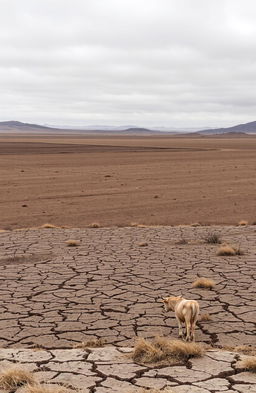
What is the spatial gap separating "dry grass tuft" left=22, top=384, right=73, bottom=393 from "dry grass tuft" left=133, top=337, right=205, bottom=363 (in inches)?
45.5

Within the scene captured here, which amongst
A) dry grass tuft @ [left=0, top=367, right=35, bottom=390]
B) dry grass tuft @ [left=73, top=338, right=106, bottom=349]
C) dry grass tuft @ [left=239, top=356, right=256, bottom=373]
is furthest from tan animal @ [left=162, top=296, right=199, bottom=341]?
dry grass tuft @ [left=0, top=367, right=35, bottom=390]

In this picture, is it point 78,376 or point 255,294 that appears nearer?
point 78,376

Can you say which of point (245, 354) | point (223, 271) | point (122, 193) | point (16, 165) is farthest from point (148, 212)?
point (16, 165)

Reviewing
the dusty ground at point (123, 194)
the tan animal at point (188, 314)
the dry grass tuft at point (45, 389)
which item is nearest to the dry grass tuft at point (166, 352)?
the tan animal at point (188, 314)

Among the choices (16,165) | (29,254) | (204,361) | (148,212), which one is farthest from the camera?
(16,165)

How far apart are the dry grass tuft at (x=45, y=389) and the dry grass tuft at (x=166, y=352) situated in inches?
45.5

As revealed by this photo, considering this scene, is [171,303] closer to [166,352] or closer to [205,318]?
[205,318]

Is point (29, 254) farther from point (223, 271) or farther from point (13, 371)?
point (13, 371)

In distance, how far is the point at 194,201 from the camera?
2309cm

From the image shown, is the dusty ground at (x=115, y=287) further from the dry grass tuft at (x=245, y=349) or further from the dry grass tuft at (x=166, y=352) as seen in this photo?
the dry grass tuft at (x=166, y=352)

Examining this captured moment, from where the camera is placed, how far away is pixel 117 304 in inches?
339

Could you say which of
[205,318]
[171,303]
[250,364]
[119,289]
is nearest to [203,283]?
[119,289]

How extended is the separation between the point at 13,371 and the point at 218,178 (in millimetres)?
27882

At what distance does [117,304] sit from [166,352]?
7.68ft
